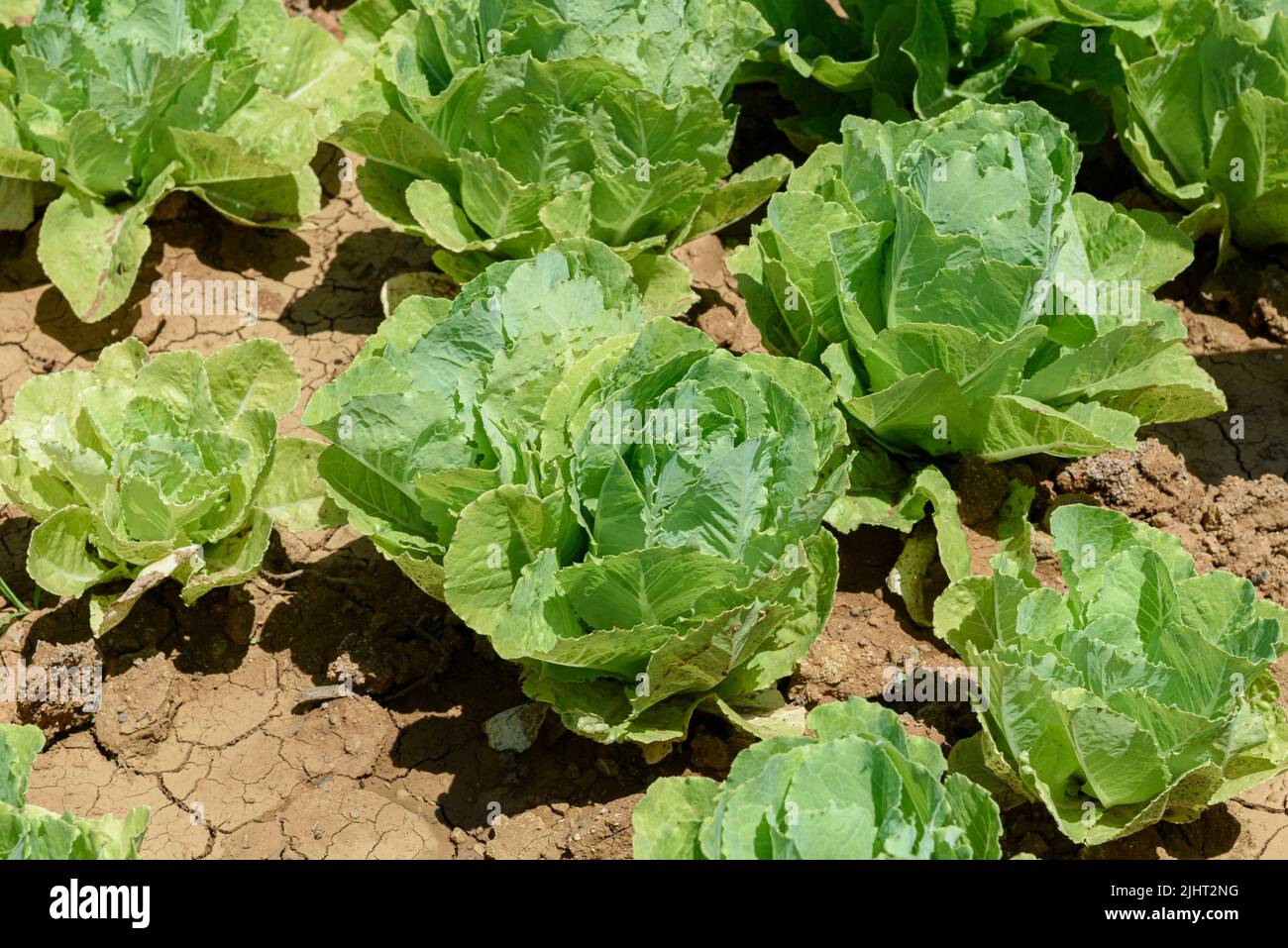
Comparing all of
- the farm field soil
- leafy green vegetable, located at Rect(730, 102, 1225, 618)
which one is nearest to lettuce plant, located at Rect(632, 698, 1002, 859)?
the farm field soil

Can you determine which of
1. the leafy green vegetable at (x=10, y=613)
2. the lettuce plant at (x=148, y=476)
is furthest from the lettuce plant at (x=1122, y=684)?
the leafy green vegetable at (x=10, y=613)

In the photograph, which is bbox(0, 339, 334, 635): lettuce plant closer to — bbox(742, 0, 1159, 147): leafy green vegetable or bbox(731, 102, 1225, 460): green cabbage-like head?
bbox(731, 102, 1225, 460): green cabbage-like head

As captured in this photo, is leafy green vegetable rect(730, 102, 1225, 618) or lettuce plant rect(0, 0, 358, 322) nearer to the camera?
leafy green vegetable rect(730, 102, 1225, 618)

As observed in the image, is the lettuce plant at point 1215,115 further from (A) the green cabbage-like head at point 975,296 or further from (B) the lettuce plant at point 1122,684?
(B) the lettuce plant at point 1122,684

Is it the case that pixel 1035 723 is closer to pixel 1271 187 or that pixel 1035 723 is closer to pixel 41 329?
pixel 1271 187

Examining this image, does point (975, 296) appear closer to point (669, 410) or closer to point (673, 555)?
point (669, 410)

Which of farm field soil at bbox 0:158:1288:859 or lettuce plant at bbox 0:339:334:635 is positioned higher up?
lettuce plant at bbox 0:339:334:635
